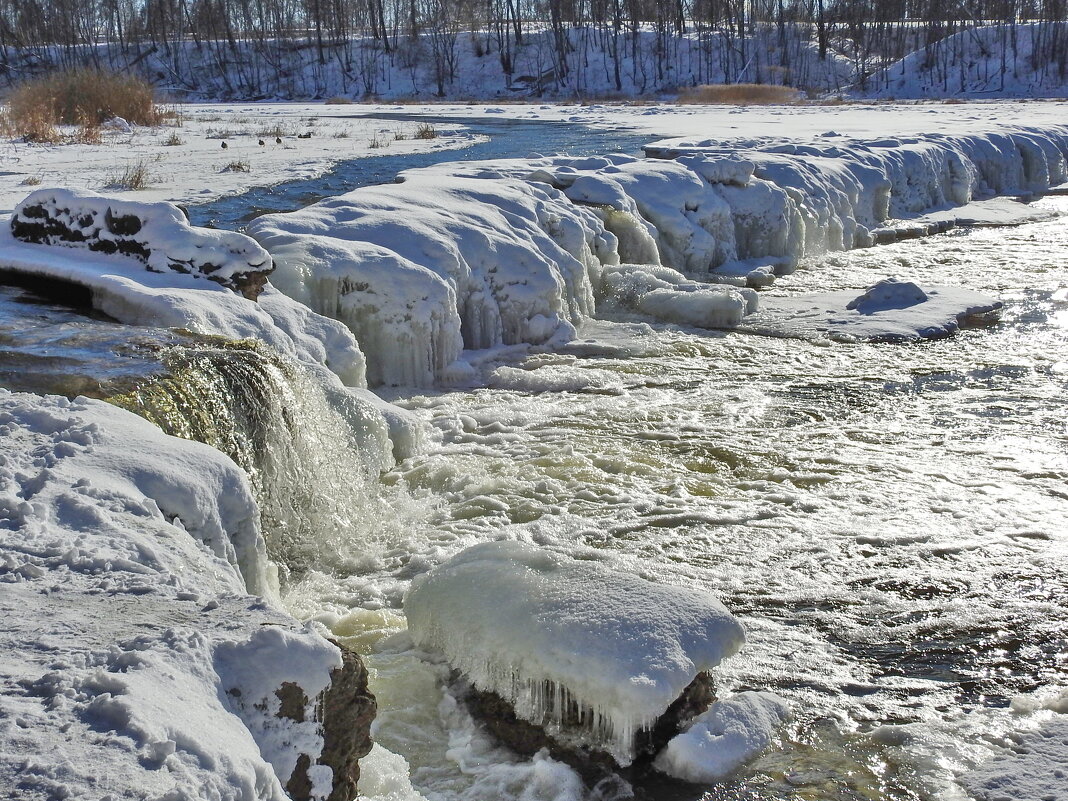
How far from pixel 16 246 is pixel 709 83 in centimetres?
4094

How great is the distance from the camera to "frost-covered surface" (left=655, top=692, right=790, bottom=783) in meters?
3.05

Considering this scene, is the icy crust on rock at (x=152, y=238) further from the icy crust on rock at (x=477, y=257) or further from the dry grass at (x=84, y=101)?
the dry grass at (x=84, y=101)

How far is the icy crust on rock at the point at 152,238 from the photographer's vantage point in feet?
19.4

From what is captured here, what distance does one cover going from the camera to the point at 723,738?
10.3 feet

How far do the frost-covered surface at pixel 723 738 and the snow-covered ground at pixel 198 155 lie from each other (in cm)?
721

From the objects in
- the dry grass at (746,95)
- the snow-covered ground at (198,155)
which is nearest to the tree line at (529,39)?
the dry grass at (746,95)

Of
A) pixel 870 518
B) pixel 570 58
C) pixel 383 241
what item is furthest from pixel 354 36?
pixel 870 518

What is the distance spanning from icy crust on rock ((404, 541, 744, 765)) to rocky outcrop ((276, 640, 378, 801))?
0.84m

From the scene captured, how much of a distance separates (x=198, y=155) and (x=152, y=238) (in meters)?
9.47

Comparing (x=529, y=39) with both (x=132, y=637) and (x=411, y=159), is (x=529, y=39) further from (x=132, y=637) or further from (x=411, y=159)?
(x=132, y=637)

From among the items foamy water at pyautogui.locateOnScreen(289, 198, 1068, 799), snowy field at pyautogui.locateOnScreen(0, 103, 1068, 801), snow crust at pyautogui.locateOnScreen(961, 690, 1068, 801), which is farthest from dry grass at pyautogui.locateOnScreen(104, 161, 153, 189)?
snow crust at pyautogui.locateOnScreen(961, 690, 1068, 801)

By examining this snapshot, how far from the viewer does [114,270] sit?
5.77m

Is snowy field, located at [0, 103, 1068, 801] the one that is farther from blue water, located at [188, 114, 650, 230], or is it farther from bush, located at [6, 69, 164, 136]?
bush, located at [6, 69, 164, 136]

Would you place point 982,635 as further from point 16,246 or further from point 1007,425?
point 16,246
